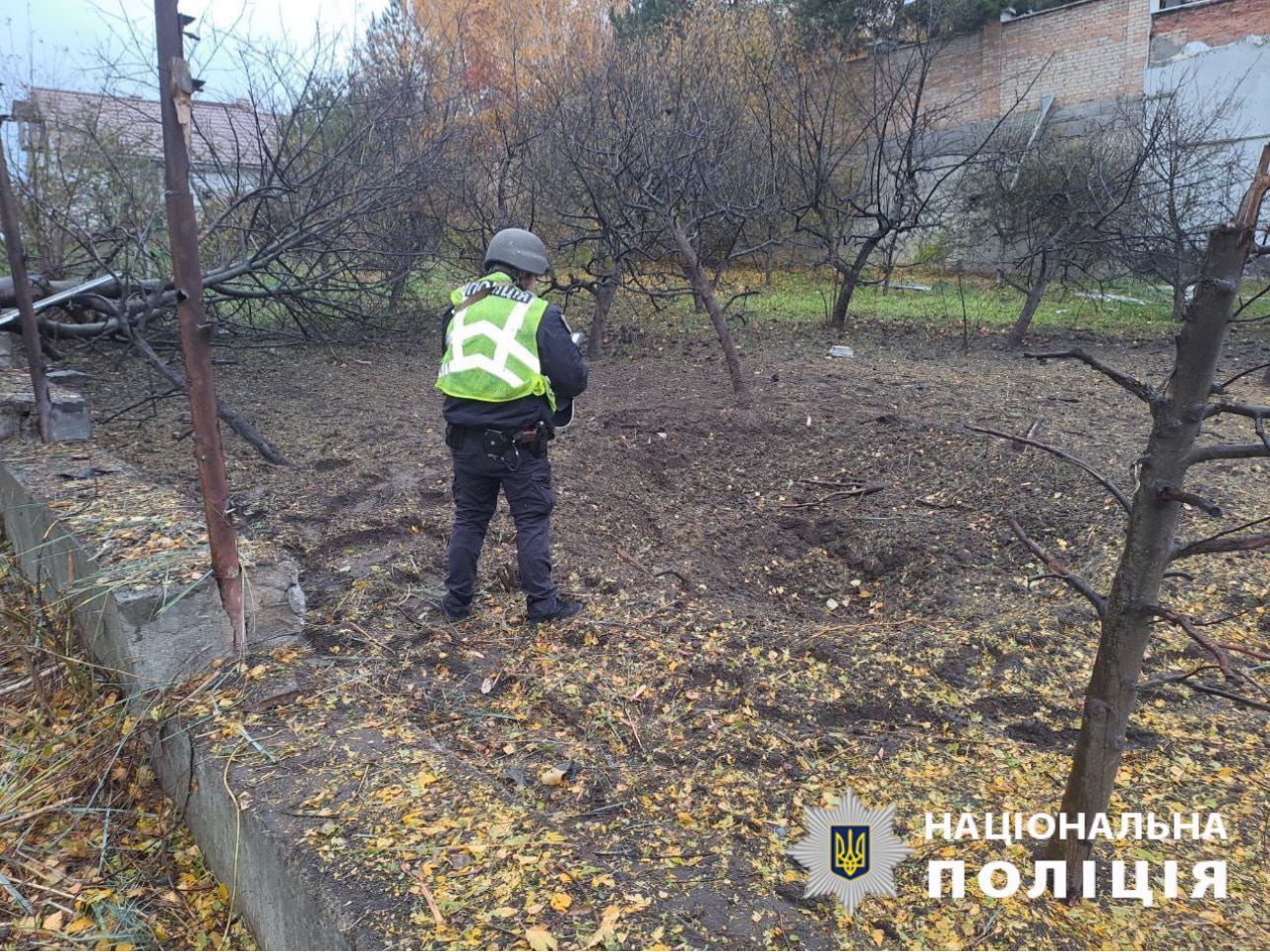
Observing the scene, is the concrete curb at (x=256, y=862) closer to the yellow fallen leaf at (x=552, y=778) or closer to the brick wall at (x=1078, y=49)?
the yellow fallen leaf at (x=552, y=778)

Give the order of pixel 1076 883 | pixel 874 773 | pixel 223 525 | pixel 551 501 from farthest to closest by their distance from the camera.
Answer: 1. pixel 551 501
2. pixel 223 525
3. pixel 874 773
4. pixel 1076 883

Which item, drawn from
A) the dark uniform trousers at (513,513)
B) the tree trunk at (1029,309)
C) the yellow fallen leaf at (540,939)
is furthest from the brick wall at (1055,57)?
the yellow fallen leaf at (540,939)

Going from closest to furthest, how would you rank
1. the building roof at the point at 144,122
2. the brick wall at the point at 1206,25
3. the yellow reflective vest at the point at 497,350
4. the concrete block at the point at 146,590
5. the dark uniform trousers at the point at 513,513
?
the concrete block at the point at 146,590 < the yellow reflective vest at the point at 497,350 < the dark uniform trousers at the point at 513,513 < the building roof at the point at 144,122 < the brick wall at the point at 1206,25

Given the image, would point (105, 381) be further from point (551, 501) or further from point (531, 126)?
point (551, 501)

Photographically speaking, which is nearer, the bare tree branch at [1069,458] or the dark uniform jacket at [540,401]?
the bare tree branch at [1069,458]

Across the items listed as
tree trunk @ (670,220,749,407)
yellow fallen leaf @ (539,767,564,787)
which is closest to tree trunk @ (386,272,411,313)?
tree trunk @ (670,220,749,407)

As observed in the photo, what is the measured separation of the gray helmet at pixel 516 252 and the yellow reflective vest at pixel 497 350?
0.62 ft

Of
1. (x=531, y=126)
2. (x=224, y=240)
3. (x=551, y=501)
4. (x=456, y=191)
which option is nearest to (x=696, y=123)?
(x=531, y=126)

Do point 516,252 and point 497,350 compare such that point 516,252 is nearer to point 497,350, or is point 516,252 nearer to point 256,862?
point 497,350

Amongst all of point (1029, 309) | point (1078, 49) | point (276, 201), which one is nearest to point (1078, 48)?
point (1078, 49)

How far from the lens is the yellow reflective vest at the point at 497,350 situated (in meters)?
3.54

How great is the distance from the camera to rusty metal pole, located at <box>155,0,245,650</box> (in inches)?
96.8

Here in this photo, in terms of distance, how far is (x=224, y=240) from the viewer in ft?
28.9

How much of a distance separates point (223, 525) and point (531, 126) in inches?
314
